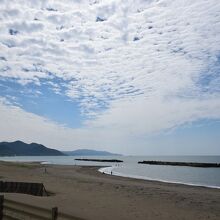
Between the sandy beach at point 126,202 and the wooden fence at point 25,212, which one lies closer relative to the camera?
the wooden fence at point 25,212

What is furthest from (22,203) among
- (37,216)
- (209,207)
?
(209,207)

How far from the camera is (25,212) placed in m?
7.01

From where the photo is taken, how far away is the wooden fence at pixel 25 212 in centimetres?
601

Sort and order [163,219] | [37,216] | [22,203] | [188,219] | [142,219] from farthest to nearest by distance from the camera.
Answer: [188,219] → [163,219] → [142,219] → [22,203] → [37,216]

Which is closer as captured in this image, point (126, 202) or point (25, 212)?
point (25, 212)

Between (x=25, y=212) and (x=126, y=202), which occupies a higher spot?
(x=25, y=212)

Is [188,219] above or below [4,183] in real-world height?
below

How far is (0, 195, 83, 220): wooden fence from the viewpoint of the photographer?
19.7 feet

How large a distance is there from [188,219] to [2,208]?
7.86 meters

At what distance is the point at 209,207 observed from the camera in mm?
19469

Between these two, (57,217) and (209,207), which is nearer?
(57,217)

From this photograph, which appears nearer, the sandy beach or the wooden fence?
the wooden fence

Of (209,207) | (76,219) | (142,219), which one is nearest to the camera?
(76,219)

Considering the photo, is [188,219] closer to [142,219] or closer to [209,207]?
[142,219]
